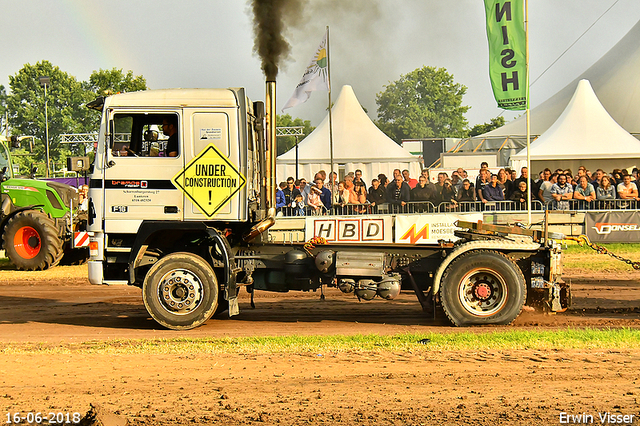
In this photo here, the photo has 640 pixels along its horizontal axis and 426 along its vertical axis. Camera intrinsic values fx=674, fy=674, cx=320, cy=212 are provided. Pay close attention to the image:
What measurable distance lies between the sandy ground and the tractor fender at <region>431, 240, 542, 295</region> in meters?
0.69

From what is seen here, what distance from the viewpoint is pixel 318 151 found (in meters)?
26.4

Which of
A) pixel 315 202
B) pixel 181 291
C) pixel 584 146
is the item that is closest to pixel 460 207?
pixel 315 202

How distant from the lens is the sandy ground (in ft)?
17.5

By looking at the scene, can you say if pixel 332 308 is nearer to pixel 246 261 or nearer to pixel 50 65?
pixel 246 261

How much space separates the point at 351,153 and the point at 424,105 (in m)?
92.9

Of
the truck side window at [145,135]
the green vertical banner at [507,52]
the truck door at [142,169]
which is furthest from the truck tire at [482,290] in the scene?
the green vertical banner at [507,52]

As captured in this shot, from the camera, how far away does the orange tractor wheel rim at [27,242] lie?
16.0m

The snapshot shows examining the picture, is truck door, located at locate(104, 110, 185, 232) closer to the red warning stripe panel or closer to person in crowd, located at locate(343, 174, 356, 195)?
the red warning stripe panel

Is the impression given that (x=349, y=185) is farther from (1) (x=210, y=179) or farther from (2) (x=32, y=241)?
(1) (x=210, y=179)

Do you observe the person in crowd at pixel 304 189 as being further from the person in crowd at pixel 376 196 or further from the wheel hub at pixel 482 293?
the wheel hub at pixel 482 293

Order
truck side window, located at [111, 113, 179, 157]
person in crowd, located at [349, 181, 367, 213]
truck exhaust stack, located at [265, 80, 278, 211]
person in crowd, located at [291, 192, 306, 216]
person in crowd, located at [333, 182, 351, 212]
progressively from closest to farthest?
truck side window, located at [111, 113, 179, 157] → truck exhaust stack, located at [265, 80, 278, 211] → person in crowd, located at [291, 192, 306, 216] → person in crowd, located at [333, 182, 351, 212] → person in crowd, located at [349, 181, 367, 213]

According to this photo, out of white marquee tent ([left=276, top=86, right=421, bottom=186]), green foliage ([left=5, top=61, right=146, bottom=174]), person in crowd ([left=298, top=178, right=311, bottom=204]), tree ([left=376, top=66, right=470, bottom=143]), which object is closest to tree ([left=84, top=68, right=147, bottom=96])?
green foliage ([left=5, top=61, right=146, bottom=174])

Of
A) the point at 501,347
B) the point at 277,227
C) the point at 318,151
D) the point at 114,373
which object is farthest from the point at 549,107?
the point at 114,373

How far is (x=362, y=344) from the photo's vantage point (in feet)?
25.6
